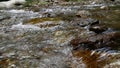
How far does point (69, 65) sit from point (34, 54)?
1145 mm

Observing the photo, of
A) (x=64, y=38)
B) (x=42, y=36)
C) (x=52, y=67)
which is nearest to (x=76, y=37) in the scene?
(x=64, y=38)

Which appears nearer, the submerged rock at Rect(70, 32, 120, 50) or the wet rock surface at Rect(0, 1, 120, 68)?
the wet rock surface at Rect(0, 1, 120, 68)

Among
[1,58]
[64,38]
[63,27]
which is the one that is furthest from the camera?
[63,27]

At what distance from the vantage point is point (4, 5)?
1986 centimetres

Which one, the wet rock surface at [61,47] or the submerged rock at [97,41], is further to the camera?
the submerged rock at [97,41]

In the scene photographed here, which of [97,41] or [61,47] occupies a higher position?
[97,41]

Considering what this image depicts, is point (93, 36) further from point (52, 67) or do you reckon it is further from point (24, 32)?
point (24, 32)

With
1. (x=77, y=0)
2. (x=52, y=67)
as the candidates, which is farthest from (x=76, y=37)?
(x=77, y=0)

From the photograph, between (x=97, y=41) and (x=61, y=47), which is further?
(x=61, y=47)

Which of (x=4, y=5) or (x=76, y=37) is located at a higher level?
(x=76, y=37)

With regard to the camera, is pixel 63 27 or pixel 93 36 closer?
pixel 93 36

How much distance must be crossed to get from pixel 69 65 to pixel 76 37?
188 centimetres

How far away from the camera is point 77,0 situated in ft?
72.2

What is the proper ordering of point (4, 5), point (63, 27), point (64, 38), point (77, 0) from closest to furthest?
point (64, 38)
point (63, 27)
point (4, 5)
point (77, 0)
